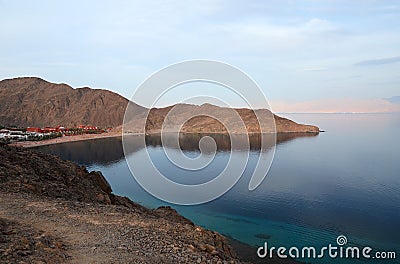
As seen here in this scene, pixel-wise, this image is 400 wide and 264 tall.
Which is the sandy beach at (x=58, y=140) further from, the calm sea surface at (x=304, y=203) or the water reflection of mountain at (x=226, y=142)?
the calm sea surface at (x=304, y=203)

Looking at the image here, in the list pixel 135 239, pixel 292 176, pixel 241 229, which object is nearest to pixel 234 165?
pixel 292 176

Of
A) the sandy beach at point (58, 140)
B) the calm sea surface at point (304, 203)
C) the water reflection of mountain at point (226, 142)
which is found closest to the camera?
the calm sea surface at point (304, 203)

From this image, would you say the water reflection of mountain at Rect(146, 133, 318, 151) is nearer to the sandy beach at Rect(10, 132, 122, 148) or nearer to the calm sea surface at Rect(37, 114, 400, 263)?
the sandy beach at Rect(10, 132, 122, 148)

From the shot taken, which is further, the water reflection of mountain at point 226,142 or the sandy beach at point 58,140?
the water reflection of mountain at point 226,142

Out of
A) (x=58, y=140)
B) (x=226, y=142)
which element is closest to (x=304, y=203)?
(x=226, y=142)

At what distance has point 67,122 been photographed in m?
191

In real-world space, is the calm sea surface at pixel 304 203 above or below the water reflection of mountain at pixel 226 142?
below

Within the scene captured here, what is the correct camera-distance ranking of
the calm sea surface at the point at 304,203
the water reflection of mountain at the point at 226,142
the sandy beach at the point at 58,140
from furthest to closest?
the water reflection of mountain at the point at 226,142, the sandy beach at the point at 58,140, the calm sea surface at the point at 304,203

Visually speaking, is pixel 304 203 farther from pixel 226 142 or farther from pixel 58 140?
pixel 58 140

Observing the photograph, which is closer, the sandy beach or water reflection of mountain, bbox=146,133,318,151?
the sandy beach

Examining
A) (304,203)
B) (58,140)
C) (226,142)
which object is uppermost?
(226,142)

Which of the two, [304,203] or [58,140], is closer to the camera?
[304,203]

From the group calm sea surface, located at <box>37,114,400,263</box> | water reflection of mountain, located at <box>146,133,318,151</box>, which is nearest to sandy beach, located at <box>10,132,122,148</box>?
water reflection of mountain, located at <box>146,133,318,151</box>

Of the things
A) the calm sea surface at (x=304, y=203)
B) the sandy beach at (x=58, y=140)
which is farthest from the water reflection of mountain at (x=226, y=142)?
the calm sea surface at (x=304, y=203)
